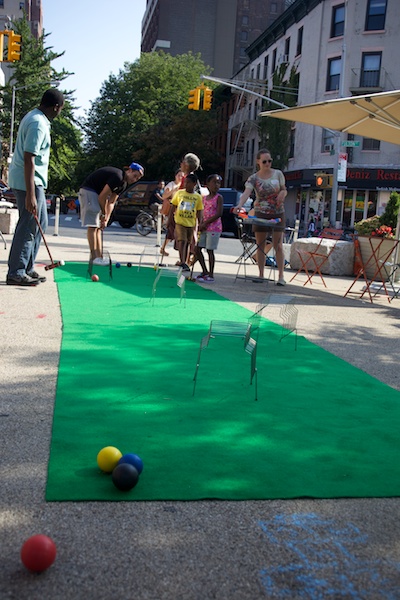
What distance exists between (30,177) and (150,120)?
5434 cm

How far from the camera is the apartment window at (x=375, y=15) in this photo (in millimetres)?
41209

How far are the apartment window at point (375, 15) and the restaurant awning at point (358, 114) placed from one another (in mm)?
30647

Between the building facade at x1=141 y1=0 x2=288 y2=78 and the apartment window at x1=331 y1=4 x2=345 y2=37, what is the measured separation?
5321cm

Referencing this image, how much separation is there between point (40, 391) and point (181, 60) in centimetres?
6644

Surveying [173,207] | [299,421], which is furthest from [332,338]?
[173,207]

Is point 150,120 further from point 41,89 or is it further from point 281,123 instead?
point 281,123

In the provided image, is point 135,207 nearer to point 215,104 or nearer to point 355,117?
point 355,117

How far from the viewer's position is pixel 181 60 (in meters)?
67.9

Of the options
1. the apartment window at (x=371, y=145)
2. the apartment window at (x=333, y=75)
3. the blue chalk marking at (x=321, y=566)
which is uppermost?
the apartment window at (x=333, y=75)

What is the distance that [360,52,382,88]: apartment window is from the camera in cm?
4169

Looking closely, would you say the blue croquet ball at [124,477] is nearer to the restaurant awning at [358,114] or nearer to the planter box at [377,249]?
the restaurant awning at [358,114]

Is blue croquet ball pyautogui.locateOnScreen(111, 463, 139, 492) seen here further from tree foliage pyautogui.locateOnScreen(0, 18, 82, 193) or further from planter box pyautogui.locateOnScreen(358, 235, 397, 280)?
tree foliage pyautogui.locateOnScreen(0, 18, 82, 193)

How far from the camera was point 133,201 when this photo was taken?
33.1 meters

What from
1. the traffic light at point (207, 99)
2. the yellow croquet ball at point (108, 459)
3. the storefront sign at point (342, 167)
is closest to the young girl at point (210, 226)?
the yellow croquet ball at point (108, 459)
